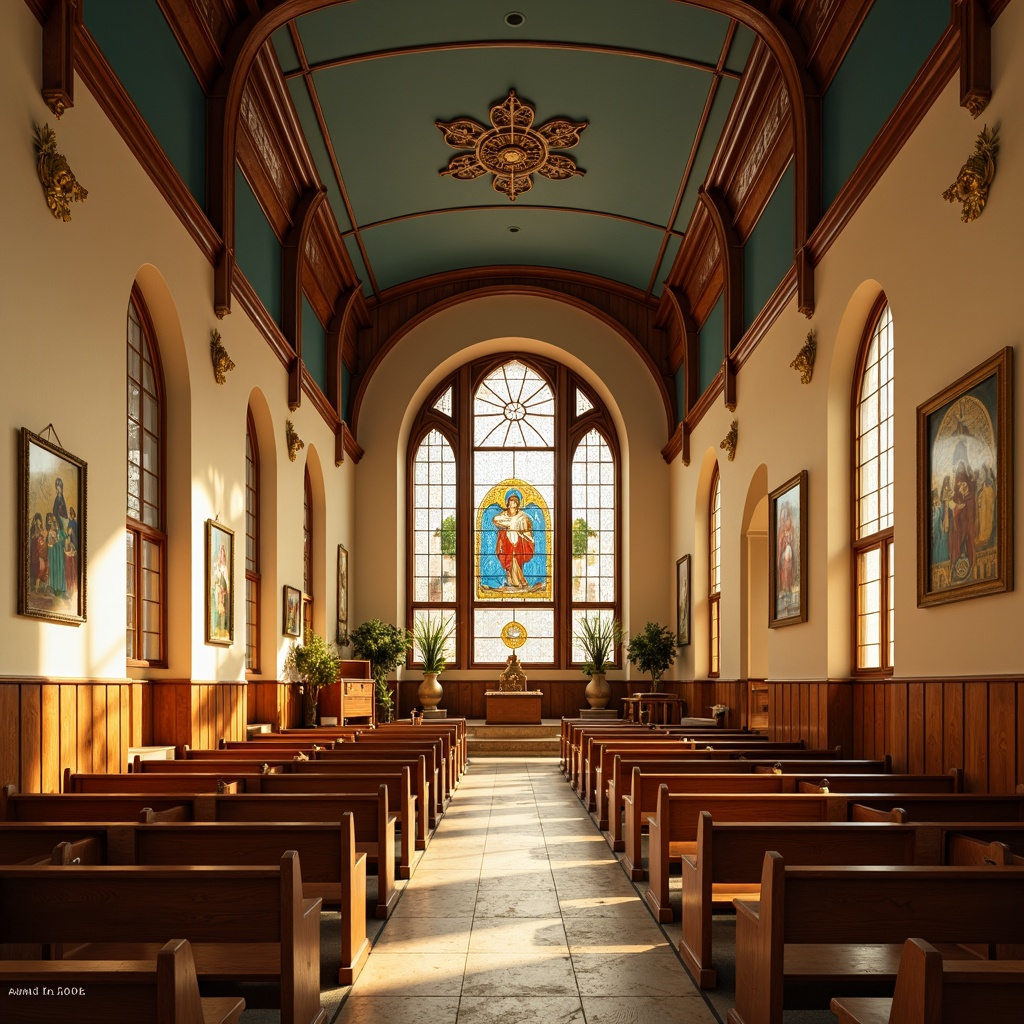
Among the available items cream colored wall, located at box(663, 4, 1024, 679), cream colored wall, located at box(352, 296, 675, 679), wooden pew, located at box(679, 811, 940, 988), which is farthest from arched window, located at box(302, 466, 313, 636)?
wooden pew, located at box(679, 811, 940, 988)

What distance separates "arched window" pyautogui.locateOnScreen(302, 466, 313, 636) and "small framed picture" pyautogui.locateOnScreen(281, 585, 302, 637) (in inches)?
22.9

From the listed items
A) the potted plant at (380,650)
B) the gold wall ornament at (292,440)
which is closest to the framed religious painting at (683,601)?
the potted plant at (380,650)

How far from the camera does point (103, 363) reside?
296 inches

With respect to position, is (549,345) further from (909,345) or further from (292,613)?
(909,345)

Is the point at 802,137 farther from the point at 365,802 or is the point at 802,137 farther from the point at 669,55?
the point at 365,802

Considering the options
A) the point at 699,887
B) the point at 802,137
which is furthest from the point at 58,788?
the point at 802,137

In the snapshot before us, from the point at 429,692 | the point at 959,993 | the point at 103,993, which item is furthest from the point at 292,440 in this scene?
the point at 959,993

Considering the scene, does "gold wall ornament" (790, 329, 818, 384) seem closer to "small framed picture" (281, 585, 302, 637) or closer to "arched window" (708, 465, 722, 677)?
"arched window" (708, 465, 722, 677)

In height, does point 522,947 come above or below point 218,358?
below

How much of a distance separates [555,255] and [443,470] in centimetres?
447

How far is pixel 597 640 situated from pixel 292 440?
7.74 meters

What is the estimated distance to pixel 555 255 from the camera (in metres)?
17.9

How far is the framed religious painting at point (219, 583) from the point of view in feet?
33.0

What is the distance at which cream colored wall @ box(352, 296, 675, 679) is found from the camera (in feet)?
62.1
